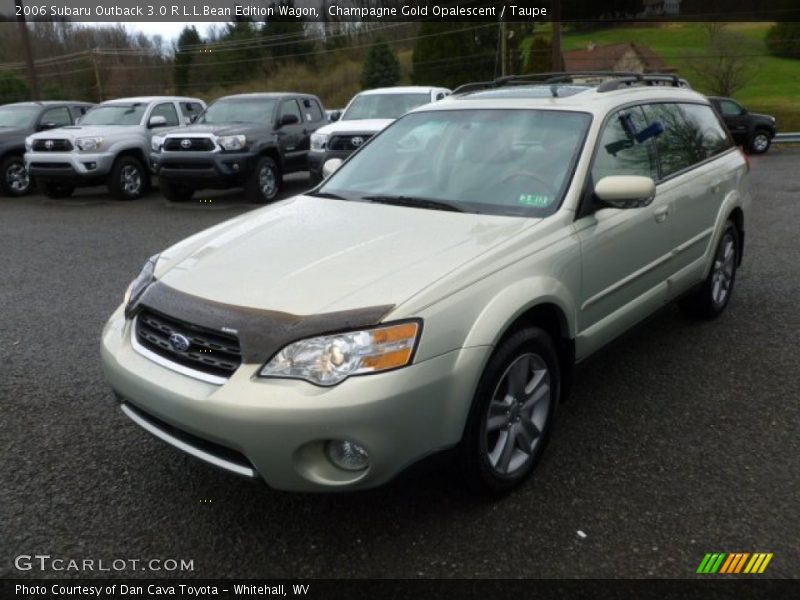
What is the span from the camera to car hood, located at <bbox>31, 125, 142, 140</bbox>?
38.5 ft

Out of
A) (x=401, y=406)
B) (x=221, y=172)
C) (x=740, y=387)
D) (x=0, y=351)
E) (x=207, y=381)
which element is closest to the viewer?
(x=401, y=406)

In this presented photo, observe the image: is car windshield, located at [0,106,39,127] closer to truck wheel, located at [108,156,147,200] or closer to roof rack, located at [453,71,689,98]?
truck wheel, located at [108,156,147,200]

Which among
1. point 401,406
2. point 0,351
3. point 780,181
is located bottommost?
point 780,181

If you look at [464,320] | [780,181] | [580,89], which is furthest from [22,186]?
→ [780,181]

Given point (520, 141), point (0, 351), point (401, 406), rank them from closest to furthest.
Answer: point (401, 406) → point (520, 141) → point (0, 351)

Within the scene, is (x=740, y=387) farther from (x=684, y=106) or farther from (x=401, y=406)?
(x=401, y=406)

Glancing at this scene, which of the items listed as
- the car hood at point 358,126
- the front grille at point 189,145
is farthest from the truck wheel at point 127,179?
the car hood at point 358,126

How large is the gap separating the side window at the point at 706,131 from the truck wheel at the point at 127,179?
1008cm

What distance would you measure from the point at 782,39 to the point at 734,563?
4881cm

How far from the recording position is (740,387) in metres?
3.91

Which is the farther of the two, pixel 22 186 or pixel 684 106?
pixel 22 186

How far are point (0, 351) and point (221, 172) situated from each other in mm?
6732

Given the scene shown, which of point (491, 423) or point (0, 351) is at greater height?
point (491, 423)

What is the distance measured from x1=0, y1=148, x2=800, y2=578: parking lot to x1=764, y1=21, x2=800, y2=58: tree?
44911 mm
